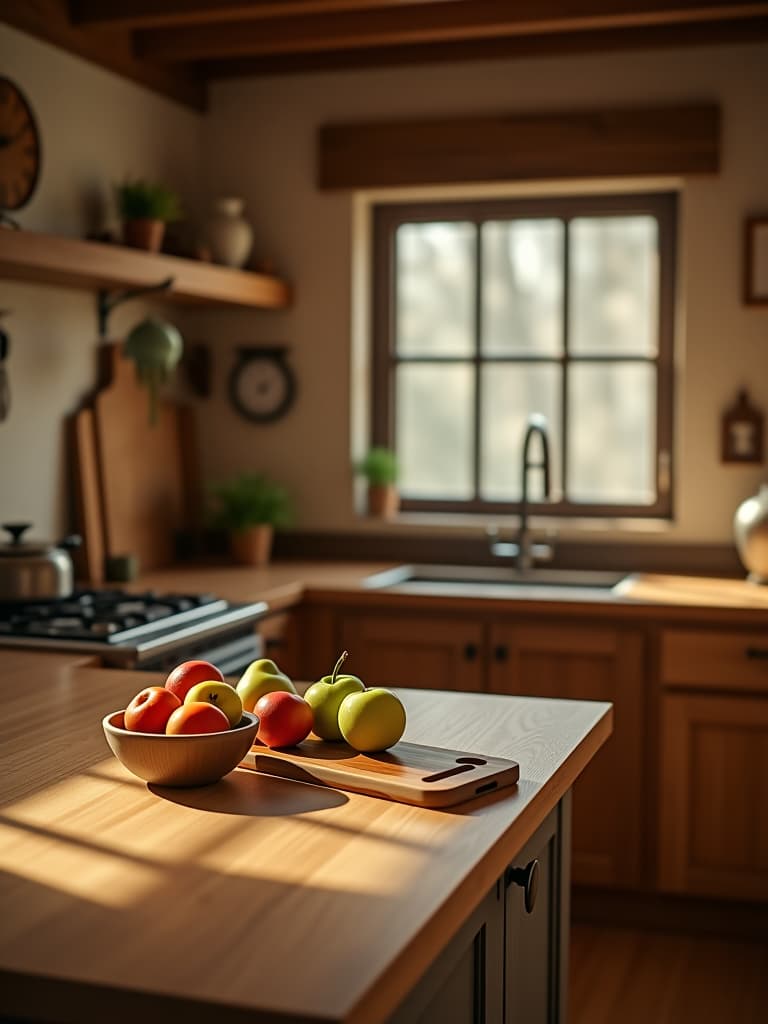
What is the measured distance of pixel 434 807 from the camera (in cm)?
167

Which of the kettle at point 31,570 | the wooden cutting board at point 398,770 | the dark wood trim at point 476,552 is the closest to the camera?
the wooden cutting board at point 398,770

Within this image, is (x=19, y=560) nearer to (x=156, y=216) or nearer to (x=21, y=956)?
(x=156, y=216)

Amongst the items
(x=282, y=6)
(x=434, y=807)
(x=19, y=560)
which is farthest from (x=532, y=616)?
(x=434, y=807)

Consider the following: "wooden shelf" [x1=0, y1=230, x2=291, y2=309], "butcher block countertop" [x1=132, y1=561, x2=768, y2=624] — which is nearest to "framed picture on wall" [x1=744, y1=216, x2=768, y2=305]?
"butcher block countertop" [x1=132, y1=561, x2=768, y2=624]

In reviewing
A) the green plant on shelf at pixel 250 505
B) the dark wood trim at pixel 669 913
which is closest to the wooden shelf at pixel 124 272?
the green plant on shelf at pixel 250 505

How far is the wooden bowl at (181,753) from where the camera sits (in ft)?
5.53

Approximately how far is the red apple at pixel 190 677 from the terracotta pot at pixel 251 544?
2425 mm

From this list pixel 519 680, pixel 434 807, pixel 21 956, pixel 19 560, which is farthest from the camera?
pixel 519 680

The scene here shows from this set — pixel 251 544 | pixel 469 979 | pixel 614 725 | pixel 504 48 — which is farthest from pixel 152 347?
pixel 469 979

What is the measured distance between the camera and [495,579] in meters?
4.22

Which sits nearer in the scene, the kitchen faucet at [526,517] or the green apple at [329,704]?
the green apple at [329,704]

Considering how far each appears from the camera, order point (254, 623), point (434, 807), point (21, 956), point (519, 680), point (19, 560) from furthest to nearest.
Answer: point (519, 680), point (254, 623), point (19, 560), point (434, 807), point (21, 956)

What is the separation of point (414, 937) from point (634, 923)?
8.76 feet

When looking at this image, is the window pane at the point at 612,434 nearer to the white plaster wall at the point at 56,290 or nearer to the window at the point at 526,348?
the window at the point at 526,348
